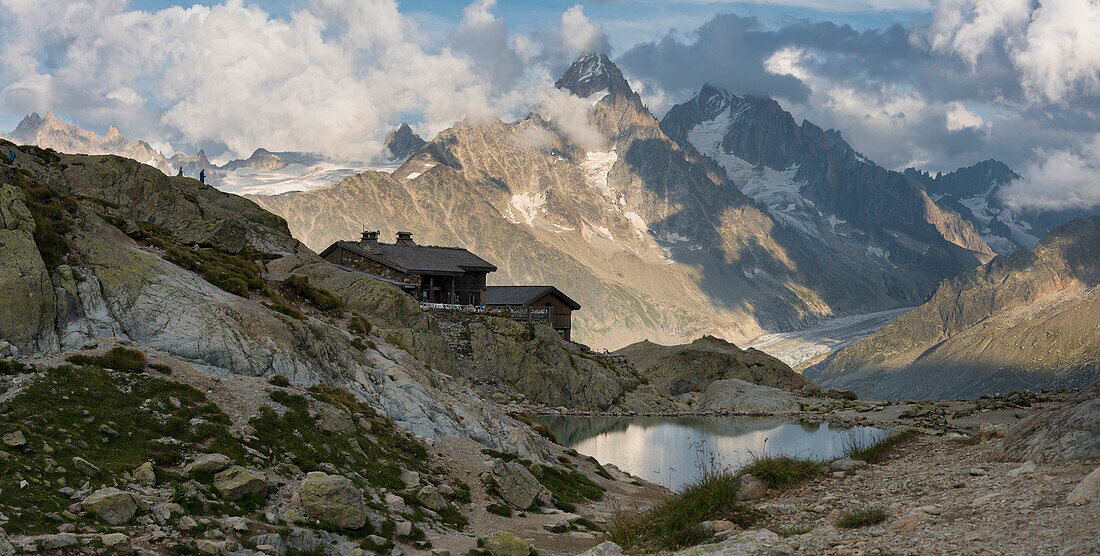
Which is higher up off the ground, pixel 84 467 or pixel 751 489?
pixel 84 467

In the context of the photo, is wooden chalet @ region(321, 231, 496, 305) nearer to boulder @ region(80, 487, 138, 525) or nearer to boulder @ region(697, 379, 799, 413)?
boulder @ region(697, 379, 799, 413)

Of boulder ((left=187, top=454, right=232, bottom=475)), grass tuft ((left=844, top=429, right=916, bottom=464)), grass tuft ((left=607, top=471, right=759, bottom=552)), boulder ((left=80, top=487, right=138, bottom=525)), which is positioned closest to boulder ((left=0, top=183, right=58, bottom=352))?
boulder ((left=187, top=454, right=232, bottom=475))

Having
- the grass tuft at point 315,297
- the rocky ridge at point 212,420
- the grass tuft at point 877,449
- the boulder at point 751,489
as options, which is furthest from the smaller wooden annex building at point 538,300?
the boulder at point 751,489

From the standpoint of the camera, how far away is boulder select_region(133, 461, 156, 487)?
1875cm

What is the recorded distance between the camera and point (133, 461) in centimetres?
1953

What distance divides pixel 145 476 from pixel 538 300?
8340 centimetres

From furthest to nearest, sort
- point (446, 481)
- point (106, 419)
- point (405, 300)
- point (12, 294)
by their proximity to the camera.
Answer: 1. point (405, 300)
2. point (446, 481)
3. point (12, 294)
4. point (106, 419)

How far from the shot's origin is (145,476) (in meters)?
18.8

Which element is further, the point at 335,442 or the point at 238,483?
the point at 335,442

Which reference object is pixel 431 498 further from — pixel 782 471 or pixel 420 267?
pixel 420 267

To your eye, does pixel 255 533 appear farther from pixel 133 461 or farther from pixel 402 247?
pixel 402 247

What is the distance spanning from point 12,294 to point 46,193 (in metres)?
8.54

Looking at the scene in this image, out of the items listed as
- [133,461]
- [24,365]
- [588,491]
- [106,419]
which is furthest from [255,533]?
[588,491]

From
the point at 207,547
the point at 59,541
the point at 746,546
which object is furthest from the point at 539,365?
the point at 746,546
